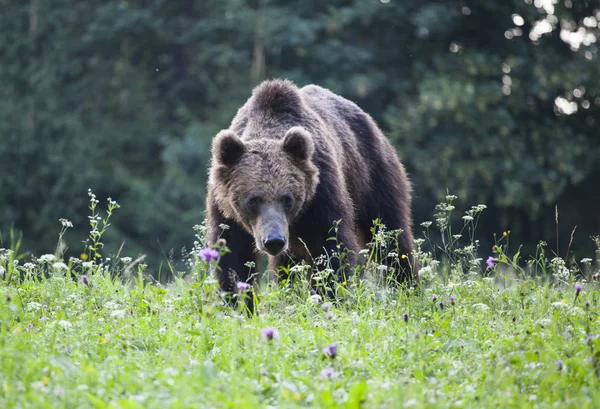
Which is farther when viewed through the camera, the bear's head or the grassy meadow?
the bear's head

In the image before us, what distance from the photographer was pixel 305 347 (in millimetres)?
4332

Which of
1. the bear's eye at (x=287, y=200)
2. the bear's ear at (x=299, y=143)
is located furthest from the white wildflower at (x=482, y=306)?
the bear's ear at (x=299, y=143)

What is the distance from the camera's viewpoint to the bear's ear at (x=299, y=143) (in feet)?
21.1

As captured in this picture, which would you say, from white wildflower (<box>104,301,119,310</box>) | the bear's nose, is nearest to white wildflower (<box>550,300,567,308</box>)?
the bear's nose

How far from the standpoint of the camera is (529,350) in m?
4.15

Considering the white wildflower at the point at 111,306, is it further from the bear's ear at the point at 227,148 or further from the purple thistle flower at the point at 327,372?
the bear's ear at the point at 227,148

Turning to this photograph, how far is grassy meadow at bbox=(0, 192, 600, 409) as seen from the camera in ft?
11.7

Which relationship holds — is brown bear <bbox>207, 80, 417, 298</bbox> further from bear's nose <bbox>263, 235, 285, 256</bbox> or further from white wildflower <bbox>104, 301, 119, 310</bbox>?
white wildflower <bbox>104, 301, 119, 310</bbox>

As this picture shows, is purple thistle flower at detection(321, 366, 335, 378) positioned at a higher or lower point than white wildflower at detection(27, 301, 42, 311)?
higher

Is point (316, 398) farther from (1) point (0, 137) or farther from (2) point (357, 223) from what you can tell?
(1) point (0, 137)

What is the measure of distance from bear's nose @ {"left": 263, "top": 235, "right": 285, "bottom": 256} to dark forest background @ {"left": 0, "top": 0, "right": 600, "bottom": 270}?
12282 millimetres

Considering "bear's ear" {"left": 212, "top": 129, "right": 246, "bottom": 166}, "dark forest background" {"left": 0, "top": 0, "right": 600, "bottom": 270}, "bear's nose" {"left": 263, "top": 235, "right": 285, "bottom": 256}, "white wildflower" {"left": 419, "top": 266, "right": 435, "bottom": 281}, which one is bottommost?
"dark forest background" {"left": 0, "top": 0, "right": 600, "bottom": 270}

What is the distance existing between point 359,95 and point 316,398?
16974 millimetres

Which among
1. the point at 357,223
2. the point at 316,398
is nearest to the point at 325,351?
the point at 316,398
